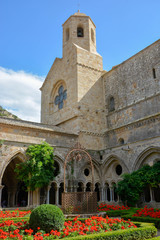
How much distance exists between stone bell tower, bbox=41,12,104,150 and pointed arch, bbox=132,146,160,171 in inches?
206

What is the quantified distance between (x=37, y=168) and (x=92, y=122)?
6786 mm

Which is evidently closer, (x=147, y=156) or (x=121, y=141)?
(x=147, y=156)

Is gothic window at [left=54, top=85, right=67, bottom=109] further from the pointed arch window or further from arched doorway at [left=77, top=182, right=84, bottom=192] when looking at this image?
arched doorway at [left=77, top=182, right=84, bottom=192]

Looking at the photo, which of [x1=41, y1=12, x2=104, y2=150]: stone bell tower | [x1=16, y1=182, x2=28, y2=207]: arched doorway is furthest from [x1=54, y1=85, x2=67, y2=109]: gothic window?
[x1=16, y1=182, x2=28, y2=207]: arched doorway

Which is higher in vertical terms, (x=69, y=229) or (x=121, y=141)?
(x=121, y=141)

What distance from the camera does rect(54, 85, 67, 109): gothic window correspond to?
21.8 meters

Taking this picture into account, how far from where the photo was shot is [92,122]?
1948cm

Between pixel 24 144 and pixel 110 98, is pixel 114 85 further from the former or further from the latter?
pixel 24 144

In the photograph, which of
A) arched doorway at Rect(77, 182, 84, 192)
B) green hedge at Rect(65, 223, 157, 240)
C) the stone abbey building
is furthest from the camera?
arched doorway at Rect(77, 182, 84, 192)

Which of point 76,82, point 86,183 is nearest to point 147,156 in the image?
point 86,183

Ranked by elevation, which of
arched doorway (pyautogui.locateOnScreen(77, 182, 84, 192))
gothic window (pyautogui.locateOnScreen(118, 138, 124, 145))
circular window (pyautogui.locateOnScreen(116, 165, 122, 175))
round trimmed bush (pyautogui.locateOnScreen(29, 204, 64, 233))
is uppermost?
gothic window (pyautogui.locateOnScreen(118, 138, 124, 145))

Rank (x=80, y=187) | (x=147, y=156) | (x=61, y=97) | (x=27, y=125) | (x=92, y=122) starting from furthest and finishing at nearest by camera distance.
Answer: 1. (x=61, y=97)
2. (x=92, y=122)
3. (x=80, y=187)
4. (x=27, y=125)
5. (x=147, y=156)

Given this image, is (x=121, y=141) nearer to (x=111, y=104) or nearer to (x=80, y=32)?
(x=111, y=104)

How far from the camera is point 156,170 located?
1349 centimetres
